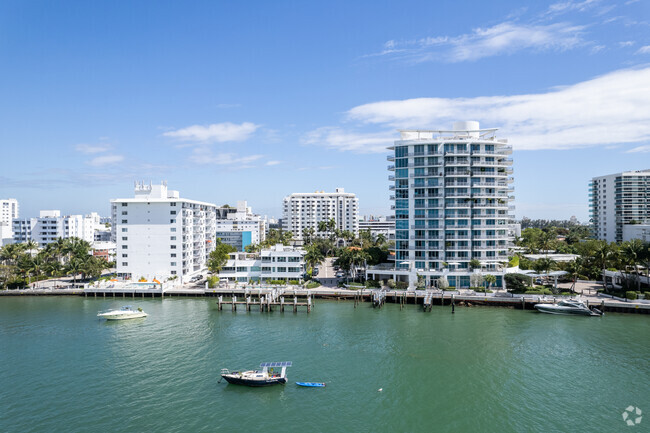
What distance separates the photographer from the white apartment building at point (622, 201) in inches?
5979

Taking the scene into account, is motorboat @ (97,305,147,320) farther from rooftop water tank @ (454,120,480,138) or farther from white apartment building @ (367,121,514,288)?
rooftop water tank @ (454,120,480,138)

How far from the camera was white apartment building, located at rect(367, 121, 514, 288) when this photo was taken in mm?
87500

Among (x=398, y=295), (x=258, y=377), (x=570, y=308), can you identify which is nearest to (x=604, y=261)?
(x=570, y=308)

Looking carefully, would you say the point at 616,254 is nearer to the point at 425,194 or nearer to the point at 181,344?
the point at 425,194

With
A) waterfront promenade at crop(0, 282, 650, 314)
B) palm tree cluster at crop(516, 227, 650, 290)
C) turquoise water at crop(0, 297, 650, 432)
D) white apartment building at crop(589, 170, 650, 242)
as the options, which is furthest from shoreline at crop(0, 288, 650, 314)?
white apartment building at crop(589, 170, 650, 242)

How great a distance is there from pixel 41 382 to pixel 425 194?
71.7 meters

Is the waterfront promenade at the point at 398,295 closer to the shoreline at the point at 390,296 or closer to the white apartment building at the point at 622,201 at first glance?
the shoreline at the point at 390,296

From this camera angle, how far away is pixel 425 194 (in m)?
89.1

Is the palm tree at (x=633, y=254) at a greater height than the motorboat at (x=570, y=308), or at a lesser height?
greater

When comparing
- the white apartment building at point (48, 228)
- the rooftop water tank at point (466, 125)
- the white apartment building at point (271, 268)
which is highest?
the rooftop water tank at point (466, 125)

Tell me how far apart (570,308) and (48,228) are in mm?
171573

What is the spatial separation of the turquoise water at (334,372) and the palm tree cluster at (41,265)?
30.5 metres

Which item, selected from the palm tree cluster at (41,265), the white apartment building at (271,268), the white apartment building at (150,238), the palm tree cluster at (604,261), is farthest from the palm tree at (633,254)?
the palm tree cluster at (41,265)

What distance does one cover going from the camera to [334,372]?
4431cm
